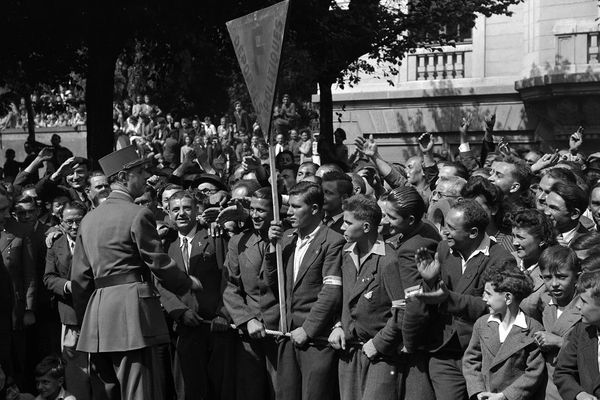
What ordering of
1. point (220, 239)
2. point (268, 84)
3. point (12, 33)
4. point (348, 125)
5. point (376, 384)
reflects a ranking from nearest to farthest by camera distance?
1. point (376, 384)
2. point (268, 84)
3. point (220, 239)
4. point (12, 33)
5. point (348, 125)

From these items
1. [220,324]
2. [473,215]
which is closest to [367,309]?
[473,215]

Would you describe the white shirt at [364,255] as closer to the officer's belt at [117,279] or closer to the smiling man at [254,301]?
the smiling man at [254,301]

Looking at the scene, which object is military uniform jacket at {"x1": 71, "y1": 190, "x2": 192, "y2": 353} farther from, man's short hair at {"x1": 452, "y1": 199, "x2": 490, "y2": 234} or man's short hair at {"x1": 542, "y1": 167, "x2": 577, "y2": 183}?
man's short hair at {"x1": 542, "y1": 167, "x2": 577, "y2": 183}

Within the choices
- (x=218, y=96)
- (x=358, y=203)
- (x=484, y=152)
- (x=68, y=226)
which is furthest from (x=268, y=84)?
(x=218, y=96)

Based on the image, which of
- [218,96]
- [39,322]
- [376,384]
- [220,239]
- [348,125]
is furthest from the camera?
[218,96]

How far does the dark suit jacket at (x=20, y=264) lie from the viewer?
10.5 m

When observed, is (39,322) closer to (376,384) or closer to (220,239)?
(220,239)

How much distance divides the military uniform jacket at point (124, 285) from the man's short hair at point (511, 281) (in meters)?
2.65

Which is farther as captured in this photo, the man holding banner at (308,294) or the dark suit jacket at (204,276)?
the dark suit jacket at (204,276)

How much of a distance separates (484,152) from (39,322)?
5.91m

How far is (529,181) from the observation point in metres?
9.96

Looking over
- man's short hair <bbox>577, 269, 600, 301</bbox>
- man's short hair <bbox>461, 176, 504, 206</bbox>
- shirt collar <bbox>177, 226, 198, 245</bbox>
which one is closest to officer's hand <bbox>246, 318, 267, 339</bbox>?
shirt collar <bbox>177, 226, 198, 245</bbox>

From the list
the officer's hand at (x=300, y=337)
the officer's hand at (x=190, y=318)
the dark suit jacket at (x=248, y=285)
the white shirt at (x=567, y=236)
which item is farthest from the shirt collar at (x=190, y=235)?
the white shirt at (x=567, y=236)

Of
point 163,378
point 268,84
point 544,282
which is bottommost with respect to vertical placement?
point 163,378
